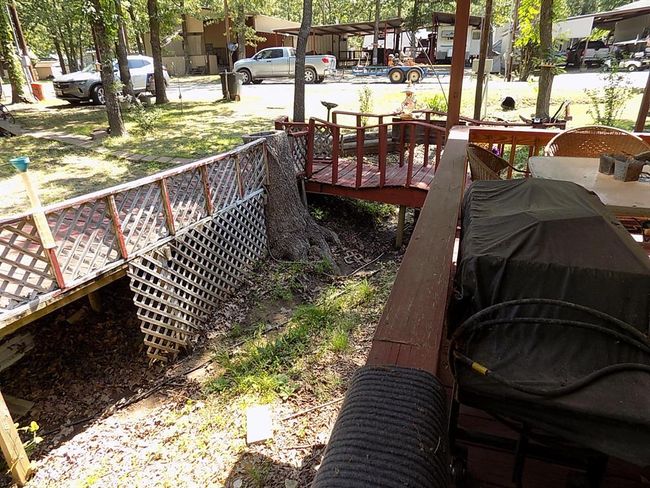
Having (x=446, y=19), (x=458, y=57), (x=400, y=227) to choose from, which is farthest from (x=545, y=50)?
(x=446, y=19)

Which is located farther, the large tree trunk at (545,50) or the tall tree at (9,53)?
the tall tree at (9,53)

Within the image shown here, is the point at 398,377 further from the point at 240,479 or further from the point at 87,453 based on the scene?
the point at 87,453

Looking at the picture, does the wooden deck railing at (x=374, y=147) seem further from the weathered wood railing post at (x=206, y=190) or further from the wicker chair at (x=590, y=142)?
the weathered wood railing post at (x=206, y=190)

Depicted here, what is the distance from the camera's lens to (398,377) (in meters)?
0.99

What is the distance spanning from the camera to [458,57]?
420 cm

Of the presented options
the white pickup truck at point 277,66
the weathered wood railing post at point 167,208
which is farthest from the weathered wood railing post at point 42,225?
the white pickup truck at point 277,66

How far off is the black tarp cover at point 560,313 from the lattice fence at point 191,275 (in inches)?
144

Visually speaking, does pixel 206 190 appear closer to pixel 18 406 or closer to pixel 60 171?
pixel 18 406

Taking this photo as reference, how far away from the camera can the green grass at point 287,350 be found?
3590 mm

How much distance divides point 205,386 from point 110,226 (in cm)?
170

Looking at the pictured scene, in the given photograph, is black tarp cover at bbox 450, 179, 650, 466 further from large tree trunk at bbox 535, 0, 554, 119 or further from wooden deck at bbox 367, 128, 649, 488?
large tree trunk at bbox 535, 0, 554, 119

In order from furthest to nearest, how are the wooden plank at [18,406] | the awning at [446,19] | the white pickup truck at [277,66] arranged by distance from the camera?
the awning at [446,19] < the white pickup truck at [277,66] < the wooden plank at [18,406]

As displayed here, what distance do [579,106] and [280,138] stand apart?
10038 mm

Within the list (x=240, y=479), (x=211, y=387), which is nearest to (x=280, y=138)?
(x=211, y=387)
